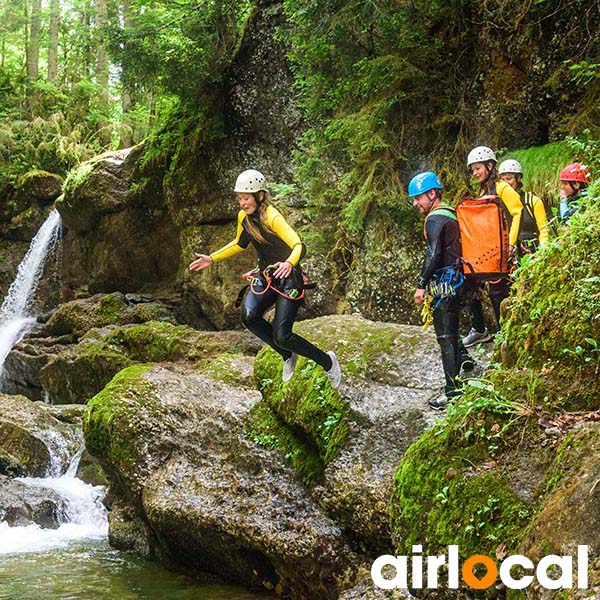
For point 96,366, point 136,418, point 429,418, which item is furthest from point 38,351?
point 429,418

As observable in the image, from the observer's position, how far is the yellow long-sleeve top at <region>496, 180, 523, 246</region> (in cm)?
778

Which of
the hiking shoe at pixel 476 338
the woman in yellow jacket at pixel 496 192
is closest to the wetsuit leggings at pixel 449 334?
the woman in yellow jacket at pixel 496 192

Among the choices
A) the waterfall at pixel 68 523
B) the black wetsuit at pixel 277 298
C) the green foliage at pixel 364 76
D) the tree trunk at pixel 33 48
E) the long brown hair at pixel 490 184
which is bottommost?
the waterfall at pixel 68 523

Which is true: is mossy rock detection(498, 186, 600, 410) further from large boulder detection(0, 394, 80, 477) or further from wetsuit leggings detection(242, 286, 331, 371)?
large boulder detection(0, 394, 80, 477)

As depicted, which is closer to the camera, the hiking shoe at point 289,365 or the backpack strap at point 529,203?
the hiking shoe at point 289,365

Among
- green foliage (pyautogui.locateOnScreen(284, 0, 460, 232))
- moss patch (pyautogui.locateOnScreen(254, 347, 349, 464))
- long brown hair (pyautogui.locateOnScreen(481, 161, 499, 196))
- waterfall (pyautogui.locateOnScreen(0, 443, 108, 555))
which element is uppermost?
green foliage (pyautogui.locateOnScreen(284, 0, 460, 232))

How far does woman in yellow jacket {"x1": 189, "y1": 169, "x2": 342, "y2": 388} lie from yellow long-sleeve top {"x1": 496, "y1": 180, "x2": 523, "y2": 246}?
7.27ft

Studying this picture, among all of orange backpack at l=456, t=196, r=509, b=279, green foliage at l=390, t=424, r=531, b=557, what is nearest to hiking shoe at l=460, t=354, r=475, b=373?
orange backpack at l=456, t=196, r=509, b=279

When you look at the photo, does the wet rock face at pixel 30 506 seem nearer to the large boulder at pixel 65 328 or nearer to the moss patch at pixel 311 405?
the moss patch at pixel 311 405

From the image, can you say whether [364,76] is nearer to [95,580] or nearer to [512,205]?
[512,205]

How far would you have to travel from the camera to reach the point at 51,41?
29.8 meters

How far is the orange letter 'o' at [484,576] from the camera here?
409 cm

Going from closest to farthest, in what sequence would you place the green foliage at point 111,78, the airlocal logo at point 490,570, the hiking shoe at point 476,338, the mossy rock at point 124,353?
the airlocal logo at point 490,570, the hiking shoe at point 476,338, the mossy rock at point 124,353, the green foliage at point 111,78

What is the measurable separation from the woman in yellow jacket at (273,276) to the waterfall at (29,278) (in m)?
15.0
